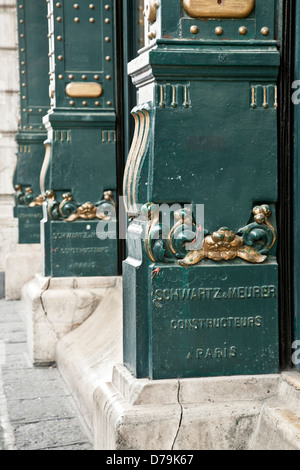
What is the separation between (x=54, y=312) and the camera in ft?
18.9

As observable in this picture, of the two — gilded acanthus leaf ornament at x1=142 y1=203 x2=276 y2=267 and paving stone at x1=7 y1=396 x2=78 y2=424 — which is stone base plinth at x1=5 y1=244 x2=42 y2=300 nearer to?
paving stone at x1=7 y1=396 x2=78 y2=424

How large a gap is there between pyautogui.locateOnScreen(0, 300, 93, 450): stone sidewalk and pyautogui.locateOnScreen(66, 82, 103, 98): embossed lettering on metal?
2.03m

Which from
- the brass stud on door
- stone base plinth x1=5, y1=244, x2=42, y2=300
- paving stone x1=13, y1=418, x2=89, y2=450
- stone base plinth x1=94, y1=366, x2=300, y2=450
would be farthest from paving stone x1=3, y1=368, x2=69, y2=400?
stone base plinth x1=5, y1=244, x2=42, y2=300

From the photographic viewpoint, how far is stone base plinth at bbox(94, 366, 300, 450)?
293 cm

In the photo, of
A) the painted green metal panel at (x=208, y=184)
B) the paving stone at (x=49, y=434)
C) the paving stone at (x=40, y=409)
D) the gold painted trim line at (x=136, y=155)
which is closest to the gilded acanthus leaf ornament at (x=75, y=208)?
the paving stone at (x=40, y=409)

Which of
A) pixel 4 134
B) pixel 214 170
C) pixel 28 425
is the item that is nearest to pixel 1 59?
pixel 4 134

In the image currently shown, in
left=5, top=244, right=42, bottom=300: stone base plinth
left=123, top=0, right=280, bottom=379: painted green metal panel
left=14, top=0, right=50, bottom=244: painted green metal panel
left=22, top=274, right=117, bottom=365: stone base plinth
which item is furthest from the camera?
left=5, top=244, right=42, bottom=300: stone base plinth

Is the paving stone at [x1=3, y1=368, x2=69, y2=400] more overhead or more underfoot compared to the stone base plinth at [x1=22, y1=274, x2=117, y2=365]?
more underfoot

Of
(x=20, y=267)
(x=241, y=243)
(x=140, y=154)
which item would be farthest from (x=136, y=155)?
(x=20, y=267)

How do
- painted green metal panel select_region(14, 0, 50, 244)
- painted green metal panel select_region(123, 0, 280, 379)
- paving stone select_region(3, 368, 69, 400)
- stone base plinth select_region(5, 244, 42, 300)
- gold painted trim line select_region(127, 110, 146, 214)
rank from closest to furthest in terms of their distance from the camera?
painted green metal panel select_region(123, 0, 280, 379), gold painted trim line select_region(127, 110, 146, 214), paving stone select_region(3, 368, 69, 400), painted green metal panel select_region(14, 0, 50, 244), stone base plinth select_region(5, 244, 42, 300)

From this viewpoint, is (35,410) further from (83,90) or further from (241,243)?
(83,90)

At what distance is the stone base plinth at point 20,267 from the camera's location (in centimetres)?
887

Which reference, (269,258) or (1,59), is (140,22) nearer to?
(269,258)

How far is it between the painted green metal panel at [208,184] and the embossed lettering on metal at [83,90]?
9.07ft
